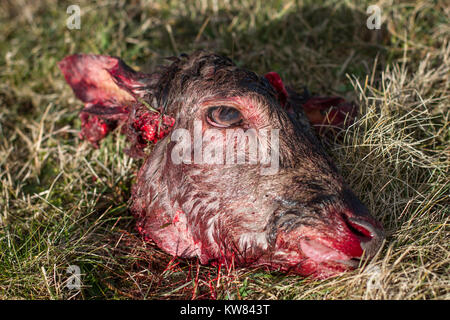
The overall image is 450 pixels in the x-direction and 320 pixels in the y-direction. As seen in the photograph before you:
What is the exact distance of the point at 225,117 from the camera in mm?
2734

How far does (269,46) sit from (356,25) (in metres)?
1.06

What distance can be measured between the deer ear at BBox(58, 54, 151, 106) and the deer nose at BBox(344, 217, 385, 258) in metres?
1.79

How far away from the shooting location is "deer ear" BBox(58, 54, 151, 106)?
3.38 metres

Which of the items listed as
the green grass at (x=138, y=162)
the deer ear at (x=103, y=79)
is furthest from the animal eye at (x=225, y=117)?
the green grass at (x=138, y=162)

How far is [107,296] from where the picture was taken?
2.87 meters

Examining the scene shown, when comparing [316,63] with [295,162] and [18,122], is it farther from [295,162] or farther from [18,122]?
[18,122]

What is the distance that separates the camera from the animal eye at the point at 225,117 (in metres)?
2.73

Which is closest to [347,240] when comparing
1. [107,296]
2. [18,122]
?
[107,296]

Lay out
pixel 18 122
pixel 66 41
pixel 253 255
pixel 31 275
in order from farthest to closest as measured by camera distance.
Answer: pixel 66 41 → pixel 18 122 → pixel 31 275 → pixel 253 255

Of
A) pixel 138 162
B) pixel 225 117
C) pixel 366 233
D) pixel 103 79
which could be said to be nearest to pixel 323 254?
pixel 366 233

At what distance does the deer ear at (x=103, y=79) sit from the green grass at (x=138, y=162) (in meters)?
0.59

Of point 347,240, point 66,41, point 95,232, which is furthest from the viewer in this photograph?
point 66,41

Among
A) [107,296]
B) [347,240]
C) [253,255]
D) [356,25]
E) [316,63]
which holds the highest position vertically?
[356,25]

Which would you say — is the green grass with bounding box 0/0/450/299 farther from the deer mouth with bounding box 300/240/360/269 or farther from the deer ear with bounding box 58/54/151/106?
the deer ear with bounding box 58/54/151/106
